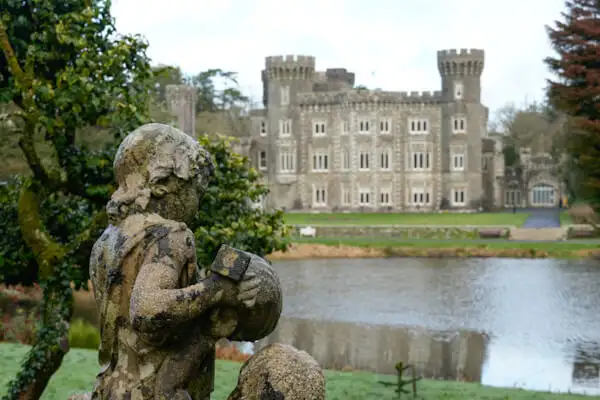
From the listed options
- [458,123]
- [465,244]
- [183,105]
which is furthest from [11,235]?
[458,123]

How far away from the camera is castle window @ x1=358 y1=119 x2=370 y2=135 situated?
6862 centimetres

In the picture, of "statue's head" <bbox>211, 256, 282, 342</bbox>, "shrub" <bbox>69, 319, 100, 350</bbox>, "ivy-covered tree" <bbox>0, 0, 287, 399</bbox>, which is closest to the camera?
"statue's head" <bbox>211, 256, 282, 342</bbox>

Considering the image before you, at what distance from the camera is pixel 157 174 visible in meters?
3.25

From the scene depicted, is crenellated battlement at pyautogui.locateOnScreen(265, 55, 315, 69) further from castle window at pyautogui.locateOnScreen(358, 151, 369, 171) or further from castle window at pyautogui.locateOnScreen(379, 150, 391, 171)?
castle window at pyautogui.locateOnScreen(379, 150, 391, 171)

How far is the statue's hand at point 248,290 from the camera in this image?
3.08 meters

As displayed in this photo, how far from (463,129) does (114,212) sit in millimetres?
67493

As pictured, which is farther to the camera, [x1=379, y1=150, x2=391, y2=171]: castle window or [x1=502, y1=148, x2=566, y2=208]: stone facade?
[x1=502, y1=148, x2=566, y2=208]: stone facade

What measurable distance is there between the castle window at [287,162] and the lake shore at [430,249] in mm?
31084

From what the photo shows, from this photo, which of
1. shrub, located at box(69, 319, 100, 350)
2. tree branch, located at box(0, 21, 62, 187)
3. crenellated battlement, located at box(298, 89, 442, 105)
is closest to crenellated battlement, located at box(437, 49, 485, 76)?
crenellated battlement, located at box(298, 89, 442, 105)

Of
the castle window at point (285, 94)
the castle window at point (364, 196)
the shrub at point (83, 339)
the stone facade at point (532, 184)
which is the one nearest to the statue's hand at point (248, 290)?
the shrub at point (83, 339)

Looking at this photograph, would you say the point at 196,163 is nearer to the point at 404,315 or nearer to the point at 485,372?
the point at 485,372

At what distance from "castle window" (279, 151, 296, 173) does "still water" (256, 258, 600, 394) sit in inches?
1436

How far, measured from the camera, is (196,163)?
334 centimetres

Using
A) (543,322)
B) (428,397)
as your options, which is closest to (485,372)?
(428,397)
